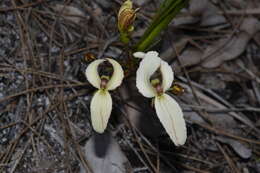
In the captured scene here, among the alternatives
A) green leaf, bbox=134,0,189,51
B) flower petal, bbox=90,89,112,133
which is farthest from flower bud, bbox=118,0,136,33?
flower petal, bbox=90,89,112,133

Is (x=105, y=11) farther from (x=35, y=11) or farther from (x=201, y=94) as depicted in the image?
(x=201, y=94)

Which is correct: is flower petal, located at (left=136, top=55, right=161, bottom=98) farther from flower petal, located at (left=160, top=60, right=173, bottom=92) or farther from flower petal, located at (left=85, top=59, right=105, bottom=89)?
flower petal, located at (left=85, top=59, right=105, bottom=89)

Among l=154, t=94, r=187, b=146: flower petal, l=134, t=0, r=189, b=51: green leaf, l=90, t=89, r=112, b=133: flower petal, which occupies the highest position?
l=134, t=0, r=189, b=51: green leaf

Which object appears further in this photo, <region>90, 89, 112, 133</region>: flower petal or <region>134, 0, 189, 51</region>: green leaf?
<region>134, 0, 189, 51</region>: green leaf

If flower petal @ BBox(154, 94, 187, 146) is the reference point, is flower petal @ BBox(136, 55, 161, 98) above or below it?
above

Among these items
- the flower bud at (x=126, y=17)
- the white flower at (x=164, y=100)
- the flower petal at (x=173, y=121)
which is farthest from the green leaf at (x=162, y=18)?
the flower petal at (x=173, y=121)

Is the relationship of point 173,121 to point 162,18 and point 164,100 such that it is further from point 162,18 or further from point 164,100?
point 162,18

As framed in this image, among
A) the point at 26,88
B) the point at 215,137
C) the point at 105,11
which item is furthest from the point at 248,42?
the point at 26,88
